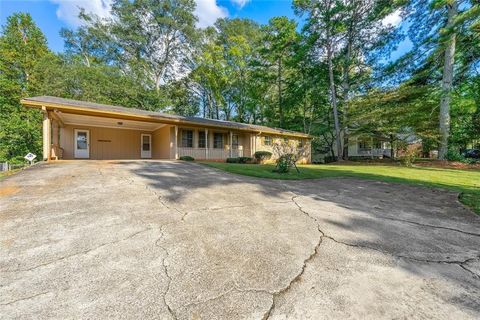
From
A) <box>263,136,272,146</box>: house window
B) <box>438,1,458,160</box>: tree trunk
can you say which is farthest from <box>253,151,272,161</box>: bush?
<box>438,1,458,160</box>: tree trunk

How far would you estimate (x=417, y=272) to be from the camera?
7.00 feet

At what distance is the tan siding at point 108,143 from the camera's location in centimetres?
1262

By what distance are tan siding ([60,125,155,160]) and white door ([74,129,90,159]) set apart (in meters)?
0.19

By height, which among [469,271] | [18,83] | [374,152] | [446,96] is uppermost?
[18,83]

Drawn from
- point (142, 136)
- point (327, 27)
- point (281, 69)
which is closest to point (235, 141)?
point (142, 136)

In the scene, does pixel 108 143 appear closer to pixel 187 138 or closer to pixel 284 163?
pixel 187 138

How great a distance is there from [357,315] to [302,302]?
15.0 inches

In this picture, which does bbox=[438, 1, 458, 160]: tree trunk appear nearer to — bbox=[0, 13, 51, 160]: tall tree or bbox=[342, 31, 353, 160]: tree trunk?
bbox=[342, 31, 353, 160]: tree trunk

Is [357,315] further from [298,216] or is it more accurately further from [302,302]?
[298,216]

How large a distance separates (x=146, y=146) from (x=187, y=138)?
3.59m

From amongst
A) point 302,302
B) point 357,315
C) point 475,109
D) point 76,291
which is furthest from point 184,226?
point 475,109

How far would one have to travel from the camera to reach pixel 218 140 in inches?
608

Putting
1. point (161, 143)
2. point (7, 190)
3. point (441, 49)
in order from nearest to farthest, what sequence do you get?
1. point (7, 190)
2. point (441, 49)
3. point (161, 143)

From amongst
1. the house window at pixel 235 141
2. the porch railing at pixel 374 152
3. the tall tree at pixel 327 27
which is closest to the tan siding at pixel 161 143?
the house window at pixel 235 141
